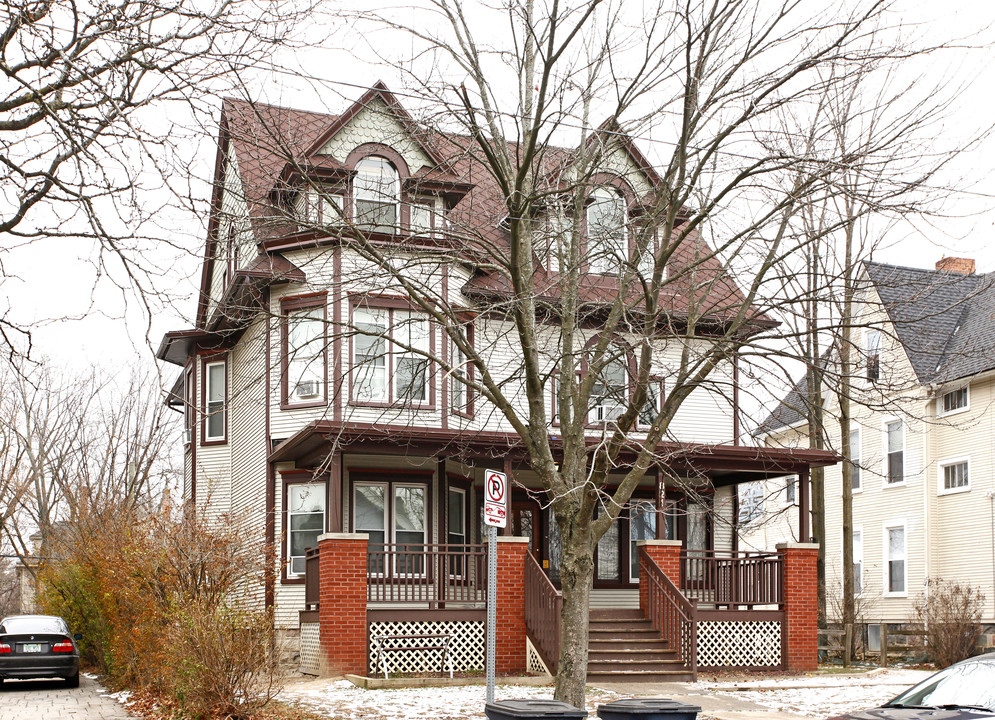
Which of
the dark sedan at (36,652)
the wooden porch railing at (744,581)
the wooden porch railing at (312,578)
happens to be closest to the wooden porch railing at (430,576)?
the wooden porch railing at (312,578)

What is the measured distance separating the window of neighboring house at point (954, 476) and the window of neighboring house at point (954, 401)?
1395mm

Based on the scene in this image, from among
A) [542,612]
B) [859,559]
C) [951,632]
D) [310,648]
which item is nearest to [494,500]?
[542,612]

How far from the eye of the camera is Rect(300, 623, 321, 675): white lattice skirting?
57.7 ft

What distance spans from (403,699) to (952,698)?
8129mm

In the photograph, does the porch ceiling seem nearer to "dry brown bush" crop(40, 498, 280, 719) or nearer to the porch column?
the porch column

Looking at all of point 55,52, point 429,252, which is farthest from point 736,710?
point 55,52

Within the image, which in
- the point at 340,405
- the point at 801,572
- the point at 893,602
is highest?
the point at 340,405

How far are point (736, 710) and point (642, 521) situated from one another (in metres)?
9.60


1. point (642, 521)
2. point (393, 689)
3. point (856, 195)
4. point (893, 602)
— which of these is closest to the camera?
point (856, 195)

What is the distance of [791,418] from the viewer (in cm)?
3797

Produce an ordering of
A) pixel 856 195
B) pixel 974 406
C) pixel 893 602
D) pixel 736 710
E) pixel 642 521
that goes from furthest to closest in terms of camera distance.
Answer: pixel 893 602, pixel 974 406, pixel 642 521, pixel 736 710, pixel 856 195

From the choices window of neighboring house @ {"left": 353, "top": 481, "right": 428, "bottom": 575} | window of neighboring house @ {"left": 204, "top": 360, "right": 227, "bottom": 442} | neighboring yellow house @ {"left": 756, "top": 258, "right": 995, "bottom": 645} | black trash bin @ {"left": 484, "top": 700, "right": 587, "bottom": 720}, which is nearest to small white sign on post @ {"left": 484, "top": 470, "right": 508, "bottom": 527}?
black trash bin @ {"left": 484, "top": 700, "right": 587, "bottom": 720}

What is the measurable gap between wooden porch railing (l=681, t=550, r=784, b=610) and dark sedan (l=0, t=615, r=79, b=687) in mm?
10751

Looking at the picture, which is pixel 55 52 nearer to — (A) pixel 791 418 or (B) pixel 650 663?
(B) pixel 650 663
